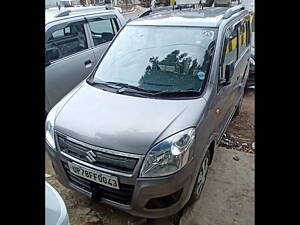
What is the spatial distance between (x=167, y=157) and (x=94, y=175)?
59cm

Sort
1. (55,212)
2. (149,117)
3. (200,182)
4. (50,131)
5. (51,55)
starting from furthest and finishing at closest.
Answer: (51,55) < (200,182) < (50,131) < (149,117) < (55,212)

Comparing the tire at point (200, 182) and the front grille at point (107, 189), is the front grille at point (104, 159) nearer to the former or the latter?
the front grille at point (107, 189)

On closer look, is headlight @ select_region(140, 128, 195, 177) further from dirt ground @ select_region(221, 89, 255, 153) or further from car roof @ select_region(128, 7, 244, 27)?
dirt ground @ select_region(221, 89, 255, 153)

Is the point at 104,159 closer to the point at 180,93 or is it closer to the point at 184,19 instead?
the point at 180,93

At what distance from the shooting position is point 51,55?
3.80 metres

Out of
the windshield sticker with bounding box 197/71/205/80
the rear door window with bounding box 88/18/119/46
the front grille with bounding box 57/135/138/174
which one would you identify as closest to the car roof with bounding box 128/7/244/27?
the windshield sticker with bounding box 197/71/205/80

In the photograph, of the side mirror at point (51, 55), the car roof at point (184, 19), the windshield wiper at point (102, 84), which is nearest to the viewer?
the windshield wiper at point (102, 84)

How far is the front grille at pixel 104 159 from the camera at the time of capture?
2.05m

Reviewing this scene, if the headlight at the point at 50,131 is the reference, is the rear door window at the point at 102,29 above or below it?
above

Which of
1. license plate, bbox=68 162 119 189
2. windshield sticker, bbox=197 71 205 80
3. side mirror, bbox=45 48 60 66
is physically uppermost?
side mirror, bbox=45 48 60 66

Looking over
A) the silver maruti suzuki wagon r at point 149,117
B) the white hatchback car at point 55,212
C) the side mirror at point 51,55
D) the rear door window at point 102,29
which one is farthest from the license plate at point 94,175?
the rear door window at point 102,29

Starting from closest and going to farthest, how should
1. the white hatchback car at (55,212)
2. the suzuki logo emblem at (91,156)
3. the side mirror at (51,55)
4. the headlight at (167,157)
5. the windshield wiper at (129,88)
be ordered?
the white hatchback car at (55,212) < the headlight at (167,157) < the suzuki logo emblem at (91,156) < the windshield wiper at (129,88) < the side mirror at (51,55)

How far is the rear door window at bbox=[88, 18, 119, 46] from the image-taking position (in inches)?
174

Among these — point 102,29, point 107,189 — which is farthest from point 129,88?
point 102,29
